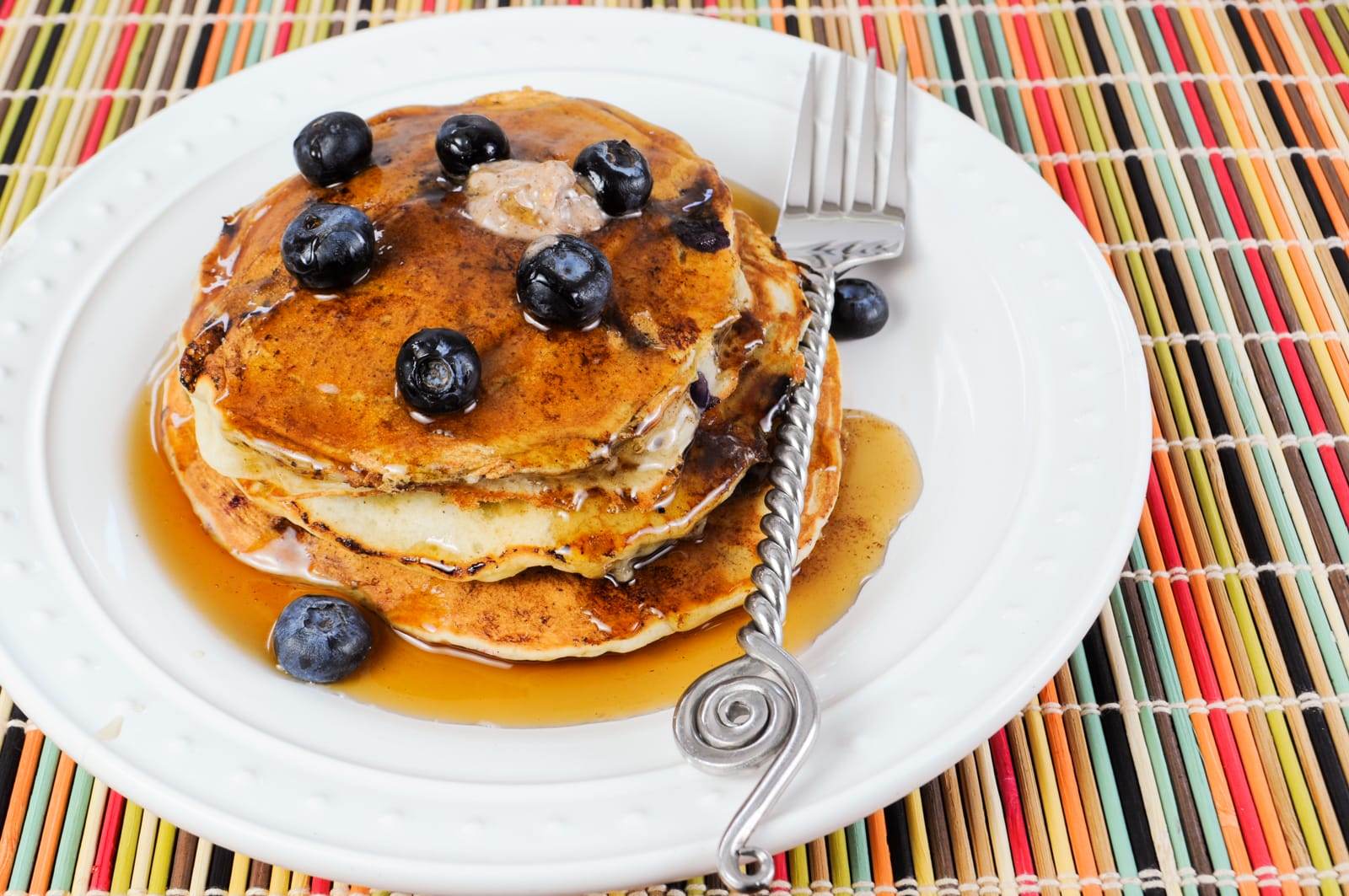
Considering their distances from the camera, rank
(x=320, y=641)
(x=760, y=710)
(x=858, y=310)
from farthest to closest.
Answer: (x=858, y=310), (x=320, y=641), (x=760, y=710)

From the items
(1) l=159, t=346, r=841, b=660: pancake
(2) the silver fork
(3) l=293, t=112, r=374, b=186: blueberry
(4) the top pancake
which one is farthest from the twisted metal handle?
(3) l=293, t=112, r=374, b=186: blueberry

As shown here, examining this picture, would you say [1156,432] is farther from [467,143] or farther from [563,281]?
[467,143]

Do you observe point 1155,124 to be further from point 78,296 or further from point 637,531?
point 78,296

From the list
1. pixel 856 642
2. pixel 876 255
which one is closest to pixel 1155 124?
pixel 876 255

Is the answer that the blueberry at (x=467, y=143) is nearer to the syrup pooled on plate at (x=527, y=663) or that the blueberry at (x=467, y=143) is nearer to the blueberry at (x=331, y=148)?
the blueberry at (x=331, y=148)

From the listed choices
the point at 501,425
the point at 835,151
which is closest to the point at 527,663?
the point at 501,425

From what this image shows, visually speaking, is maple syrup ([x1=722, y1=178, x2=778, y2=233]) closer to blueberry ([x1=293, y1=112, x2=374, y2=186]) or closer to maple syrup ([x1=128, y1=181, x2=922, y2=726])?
maple syrup ([x1=128, y1=181, x2=922, y2=726])

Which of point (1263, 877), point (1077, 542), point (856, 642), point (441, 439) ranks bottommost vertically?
point (1263, 877)
